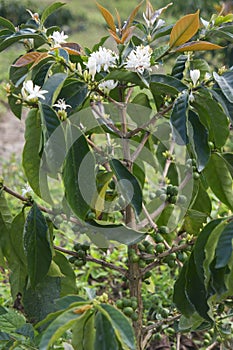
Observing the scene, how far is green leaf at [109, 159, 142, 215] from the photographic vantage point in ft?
2.97

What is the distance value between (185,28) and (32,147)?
1.02 ft

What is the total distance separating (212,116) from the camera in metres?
0.90

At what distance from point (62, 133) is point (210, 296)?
31 centimetres

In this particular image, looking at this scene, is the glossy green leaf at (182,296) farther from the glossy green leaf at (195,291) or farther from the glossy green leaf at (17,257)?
the glossy green leaf at (17,257)

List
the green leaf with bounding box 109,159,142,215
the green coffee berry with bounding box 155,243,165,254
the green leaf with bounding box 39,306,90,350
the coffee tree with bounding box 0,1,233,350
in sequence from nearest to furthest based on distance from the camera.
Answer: the green leaf with bounding box 39,306,90,350, the coffee tree with bounding box 0,1,233,350, the green leaf with bounding box 109,159,142,215, the green coffee berry with bounding box 155,243,165,254

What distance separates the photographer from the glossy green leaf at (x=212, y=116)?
2.89ft

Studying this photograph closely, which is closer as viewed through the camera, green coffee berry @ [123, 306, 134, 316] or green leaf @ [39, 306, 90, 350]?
green leaf @ [39, 306, 90, 350]

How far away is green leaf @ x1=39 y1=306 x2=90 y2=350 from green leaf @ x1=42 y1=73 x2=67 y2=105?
0.98 feet

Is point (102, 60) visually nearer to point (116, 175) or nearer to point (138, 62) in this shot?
→ point (138, 62)

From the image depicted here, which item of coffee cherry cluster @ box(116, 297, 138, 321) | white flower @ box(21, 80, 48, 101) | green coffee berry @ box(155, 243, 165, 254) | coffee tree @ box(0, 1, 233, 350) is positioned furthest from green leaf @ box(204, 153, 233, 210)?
white flower @ box(21, 80, 48, 101)

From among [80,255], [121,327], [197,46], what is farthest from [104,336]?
[197,46]

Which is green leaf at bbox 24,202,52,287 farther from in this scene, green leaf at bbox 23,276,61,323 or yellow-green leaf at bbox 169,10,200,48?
yellow-green leaf at bbox 169,10,200,48

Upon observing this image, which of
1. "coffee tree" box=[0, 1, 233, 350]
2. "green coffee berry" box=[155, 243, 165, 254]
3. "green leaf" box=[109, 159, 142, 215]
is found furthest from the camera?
"green coffee berry" box=[155, 243, 165, 254]

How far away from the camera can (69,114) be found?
890mm
